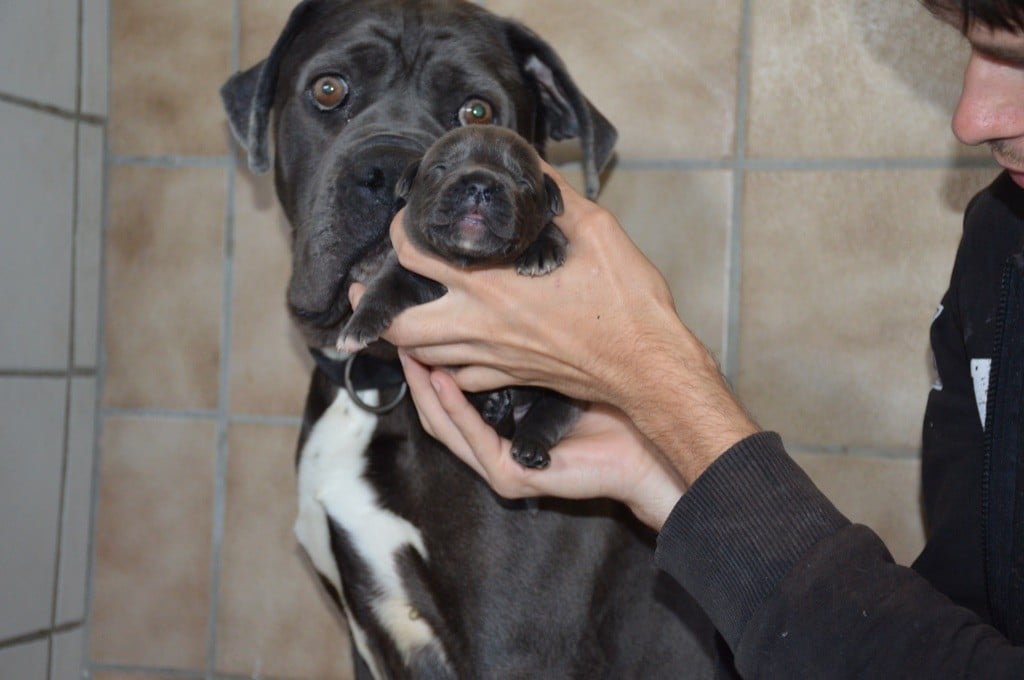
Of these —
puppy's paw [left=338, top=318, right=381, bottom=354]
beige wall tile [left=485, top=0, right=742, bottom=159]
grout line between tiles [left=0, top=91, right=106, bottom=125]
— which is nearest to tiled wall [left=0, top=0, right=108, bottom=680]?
grout line between tiles [left=0, top=91, right=106, bottom=125]

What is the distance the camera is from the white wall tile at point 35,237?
1.99 m

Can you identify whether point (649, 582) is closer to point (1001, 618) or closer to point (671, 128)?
point (1001, 618)

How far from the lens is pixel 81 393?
2.21m

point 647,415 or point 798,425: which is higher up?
point 647,415

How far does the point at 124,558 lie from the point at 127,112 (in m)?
0.97

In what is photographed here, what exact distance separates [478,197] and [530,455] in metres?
0.33

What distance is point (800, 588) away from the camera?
1.03 m

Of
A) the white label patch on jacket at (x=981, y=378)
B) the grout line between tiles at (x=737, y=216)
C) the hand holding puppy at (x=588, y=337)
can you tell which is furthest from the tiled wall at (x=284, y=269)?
the hand holding puppy at (x=588, y=337)

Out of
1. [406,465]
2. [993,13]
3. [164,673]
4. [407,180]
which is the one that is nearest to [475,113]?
[407,180]

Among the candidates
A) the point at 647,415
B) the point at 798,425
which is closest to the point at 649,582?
the point at 647,415

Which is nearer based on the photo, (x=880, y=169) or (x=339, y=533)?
(x=339, y=533)

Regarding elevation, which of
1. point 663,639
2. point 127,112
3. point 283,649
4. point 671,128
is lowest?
point 283,649

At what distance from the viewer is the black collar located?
1521mm

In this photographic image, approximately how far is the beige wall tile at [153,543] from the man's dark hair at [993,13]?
169 centimetres
